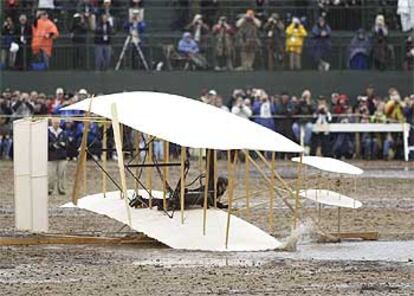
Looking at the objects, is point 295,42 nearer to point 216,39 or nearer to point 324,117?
point 216,39

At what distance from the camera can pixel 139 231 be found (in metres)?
18.1

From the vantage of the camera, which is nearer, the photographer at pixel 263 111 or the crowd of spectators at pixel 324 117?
the photographer at pixel 263 111

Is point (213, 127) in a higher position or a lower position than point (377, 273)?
higher

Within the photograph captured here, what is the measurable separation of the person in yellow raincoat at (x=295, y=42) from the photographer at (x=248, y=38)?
92 centimetres

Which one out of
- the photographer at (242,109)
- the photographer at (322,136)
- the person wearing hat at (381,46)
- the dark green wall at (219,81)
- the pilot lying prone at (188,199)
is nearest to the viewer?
the pilot lying prone at (188,199)

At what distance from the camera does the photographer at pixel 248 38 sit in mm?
39594

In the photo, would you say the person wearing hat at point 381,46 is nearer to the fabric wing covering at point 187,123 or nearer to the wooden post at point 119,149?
the fabric wing covering at point 187,123

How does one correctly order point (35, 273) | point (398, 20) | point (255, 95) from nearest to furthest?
point (35, 273), point (255, 95), point (398, 20)

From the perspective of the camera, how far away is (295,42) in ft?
130

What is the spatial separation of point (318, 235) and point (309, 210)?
15.5 feet

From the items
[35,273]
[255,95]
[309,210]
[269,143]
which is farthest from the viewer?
[255,95]

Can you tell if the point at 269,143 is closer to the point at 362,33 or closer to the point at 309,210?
the point at 309,210

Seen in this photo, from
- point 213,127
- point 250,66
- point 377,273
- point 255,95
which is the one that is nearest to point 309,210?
point 213,127

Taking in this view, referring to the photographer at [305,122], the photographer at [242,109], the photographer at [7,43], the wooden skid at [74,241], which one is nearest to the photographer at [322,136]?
the photographer at [305,122]
